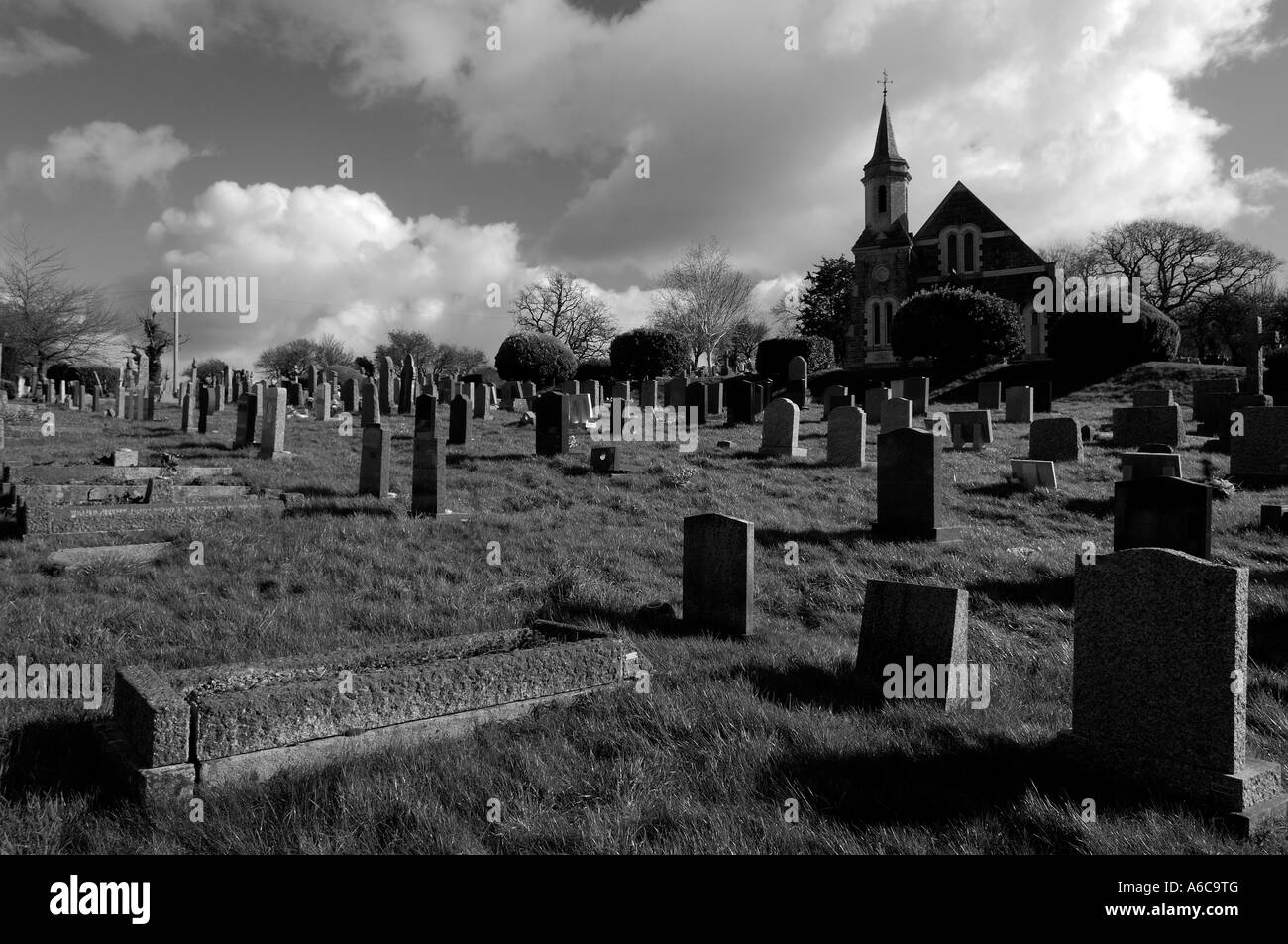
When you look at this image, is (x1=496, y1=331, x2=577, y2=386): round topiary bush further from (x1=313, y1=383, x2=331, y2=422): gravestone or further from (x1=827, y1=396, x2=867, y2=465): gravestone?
(x1=827, y1=396, x2=867, y2=465): gravestone

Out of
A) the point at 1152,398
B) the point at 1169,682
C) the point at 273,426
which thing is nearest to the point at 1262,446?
the point at 1152,398

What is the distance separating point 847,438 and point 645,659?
32.5 feet

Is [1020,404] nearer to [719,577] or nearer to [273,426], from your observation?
[273,426]

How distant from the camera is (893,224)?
43750 mm

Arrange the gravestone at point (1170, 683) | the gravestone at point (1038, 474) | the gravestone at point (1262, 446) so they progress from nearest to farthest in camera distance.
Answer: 1. the gravestone at point (1170, 683)
2. the gravestone at point (1038, 474)
3. the gravestone at point (1262, 446)

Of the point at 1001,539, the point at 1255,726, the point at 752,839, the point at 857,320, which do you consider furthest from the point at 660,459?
the point at 857,320

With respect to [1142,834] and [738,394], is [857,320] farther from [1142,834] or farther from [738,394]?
[1142,834]

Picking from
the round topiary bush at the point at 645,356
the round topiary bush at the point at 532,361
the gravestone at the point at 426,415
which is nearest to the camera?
the gravestone at the point at 426,415

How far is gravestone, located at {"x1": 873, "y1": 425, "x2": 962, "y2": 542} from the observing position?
966 centimetres

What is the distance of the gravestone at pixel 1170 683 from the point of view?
3758 mm

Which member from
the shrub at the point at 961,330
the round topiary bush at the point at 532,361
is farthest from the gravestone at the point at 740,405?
the round topiary bush at the point at 532,361

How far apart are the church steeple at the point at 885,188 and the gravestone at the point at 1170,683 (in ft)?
141

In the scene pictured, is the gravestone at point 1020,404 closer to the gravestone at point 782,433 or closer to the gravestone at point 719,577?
the gravestone at point 782,433
